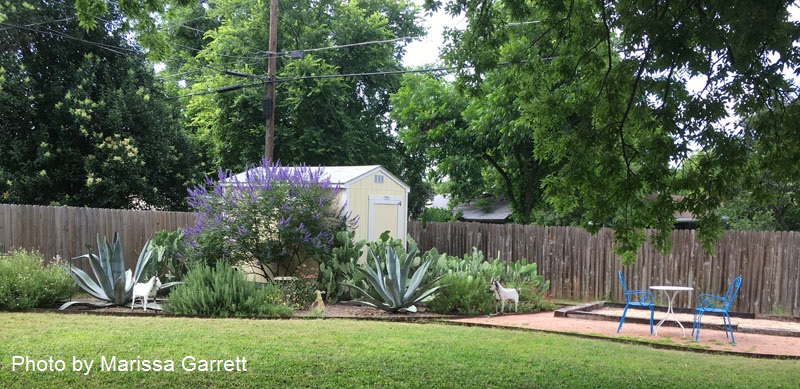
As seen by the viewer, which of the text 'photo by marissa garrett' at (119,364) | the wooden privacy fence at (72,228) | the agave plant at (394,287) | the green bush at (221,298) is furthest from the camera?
the wooden privacy fence at (72,228)

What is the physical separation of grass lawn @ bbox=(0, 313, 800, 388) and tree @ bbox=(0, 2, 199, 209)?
36.2 feet

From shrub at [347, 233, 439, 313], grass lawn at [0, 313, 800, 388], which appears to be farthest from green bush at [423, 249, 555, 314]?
grass lawn at [0, 313, 800, 388]

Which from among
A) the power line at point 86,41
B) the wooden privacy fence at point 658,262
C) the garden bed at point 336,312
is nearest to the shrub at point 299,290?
the garden bed at point 336,312

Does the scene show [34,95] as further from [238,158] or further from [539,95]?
[539,95]

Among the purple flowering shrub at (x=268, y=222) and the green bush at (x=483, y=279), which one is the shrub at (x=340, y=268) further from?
the green bush at (x=483, y=279)

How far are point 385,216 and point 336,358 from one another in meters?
7.91

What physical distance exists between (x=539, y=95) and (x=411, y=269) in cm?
575

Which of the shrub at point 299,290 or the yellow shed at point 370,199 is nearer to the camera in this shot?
the shrub at point 299,290

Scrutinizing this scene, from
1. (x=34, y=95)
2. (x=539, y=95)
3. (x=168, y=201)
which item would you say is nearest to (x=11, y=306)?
(x=539, y=95)

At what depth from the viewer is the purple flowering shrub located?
1287 cm

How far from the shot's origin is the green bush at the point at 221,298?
10797 mm

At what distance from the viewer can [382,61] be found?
93.2 ft

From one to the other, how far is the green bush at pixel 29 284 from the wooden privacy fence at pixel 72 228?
100cm

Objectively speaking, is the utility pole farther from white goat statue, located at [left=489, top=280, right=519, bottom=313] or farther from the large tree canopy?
white goat statue, located at [left=489, top=280, right=519, bottom=313]
